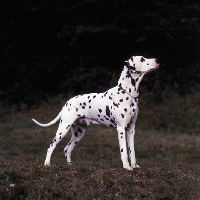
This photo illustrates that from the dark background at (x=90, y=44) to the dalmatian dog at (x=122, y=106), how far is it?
11340mm

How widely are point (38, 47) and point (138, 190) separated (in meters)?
16.6

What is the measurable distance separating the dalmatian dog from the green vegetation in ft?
1.80

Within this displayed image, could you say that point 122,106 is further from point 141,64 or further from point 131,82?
point 141,64

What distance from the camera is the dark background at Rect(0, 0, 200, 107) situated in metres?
21.2

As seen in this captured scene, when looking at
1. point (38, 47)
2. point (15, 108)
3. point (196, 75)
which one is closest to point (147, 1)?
point (196, 75)

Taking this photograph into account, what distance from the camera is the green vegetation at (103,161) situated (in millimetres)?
7133

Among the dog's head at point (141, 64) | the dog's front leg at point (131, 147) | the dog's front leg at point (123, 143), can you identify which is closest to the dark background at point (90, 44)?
the dog's front leg at point (131, 147)

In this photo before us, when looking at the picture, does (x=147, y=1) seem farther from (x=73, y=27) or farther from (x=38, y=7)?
(x=38, y=7)

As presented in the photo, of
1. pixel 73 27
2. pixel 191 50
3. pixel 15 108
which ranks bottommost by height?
pixel 15 108

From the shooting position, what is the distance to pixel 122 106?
8727 mm

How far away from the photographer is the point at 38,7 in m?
22.0

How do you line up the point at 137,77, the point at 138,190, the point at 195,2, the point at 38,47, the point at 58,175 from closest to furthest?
the point at 138,190, the point at 58,175, the point at 137,77, the point at 195,2, the point at 38,47

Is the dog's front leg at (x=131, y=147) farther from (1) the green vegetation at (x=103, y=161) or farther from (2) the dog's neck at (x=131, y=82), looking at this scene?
(2) the dog's neck at (x=131, y=82)

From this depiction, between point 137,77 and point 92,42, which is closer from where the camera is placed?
point 137,77
